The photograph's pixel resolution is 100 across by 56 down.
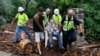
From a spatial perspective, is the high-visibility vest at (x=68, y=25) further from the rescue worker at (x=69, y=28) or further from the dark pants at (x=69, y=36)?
the dark pants at (x=69, y=36)

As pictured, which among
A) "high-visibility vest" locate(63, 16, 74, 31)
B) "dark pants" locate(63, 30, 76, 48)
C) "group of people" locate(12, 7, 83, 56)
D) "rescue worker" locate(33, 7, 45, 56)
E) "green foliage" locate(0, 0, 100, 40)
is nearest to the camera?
"rescue worker" locate(33, 7, 45, 56)

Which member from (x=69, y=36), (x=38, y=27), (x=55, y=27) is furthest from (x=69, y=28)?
(x=38, y=27)

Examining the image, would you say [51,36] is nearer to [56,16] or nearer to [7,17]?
[56,16]

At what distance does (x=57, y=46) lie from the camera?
48.4 ft

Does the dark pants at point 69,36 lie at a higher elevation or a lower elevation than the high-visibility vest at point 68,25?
lower

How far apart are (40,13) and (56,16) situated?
122 cm

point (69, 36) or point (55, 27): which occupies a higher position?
point (55, 27)

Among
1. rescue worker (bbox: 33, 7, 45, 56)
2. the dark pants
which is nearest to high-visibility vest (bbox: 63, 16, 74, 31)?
the dark pants

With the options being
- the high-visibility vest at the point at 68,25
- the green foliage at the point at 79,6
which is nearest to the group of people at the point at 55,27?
the high-visibility vest at the point at 68,25

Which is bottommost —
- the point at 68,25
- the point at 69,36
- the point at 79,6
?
the point at 69,36

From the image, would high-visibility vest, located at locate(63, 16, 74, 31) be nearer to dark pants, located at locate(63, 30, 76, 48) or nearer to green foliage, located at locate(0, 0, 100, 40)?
dark pants, located at locate(63, 30, 76, 48)

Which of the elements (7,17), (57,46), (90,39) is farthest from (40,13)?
(7,17)

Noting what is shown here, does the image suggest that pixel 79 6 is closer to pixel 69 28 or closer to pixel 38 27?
pixel 69 28

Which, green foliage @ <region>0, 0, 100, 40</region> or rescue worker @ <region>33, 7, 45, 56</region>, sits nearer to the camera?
rescue worker @ <region>33, 7, 45, 56</region>
